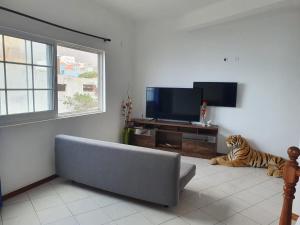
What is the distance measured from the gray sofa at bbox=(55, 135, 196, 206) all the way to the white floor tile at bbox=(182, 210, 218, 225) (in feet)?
0.72

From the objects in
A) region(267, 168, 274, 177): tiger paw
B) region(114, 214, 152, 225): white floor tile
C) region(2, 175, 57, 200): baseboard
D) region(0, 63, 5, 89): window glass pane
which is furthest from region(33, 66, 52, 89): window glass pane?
region(267, 168, 274, 177): tiger paw

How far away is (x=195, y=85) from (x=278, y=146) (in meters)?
1.86

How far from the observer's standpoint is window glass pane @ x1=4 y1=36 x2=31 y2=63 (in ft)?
8.30

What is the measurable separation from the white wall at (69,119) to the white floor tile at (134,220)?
4.69 feet

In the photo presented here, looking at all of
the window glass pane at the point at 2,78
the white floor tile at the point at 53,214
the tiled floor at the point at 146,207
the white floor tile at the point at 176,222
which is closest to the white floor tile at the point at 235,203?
the tiled floor at the point at 146,207

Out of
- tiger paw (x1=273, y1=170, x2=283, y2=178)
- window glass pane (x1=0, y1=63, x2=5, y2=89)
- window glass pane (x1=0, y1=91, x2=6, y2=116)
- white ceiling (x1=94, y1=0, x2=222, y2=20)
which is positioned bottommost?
tiger paw (x1=273, y1=170, x2=283, y2=178)

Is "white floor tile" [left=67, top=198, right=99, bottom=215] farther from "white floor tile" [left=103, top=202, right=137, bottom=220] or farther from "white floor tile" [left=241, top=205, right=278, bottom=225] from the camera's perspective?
"white floor tile" [left=241, top=205, right=278, bottom=225]

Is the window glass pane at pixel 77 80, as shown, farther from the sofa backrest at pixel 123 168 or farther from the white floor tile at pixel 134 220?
the white floor tile at pixel 134 220

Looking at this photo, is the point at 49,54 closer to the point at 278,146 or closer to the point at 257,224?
the point at 257,224

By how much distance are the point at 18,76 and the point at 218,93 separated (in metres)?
3.31

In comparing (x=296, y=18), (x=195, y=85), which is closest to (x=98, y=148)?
(x=195, y=85)

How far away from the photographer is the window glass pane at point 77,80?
3373 mm

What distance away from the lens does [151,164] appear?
230 centimetres

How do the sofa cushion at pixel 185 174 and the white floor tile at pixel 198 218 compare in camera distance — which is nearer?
the white floor tile at pixel 198 218
